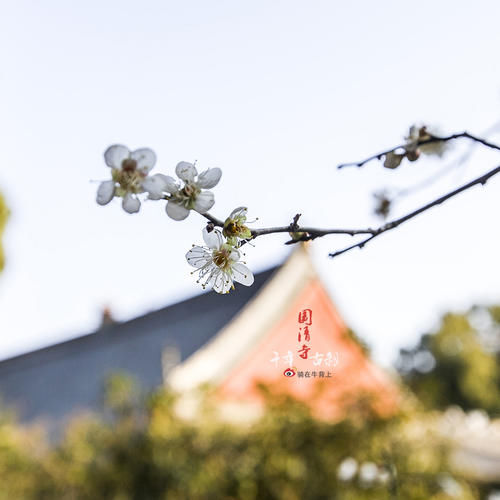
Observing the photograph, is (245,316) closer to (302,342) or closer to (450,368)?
Answer: (302,342)

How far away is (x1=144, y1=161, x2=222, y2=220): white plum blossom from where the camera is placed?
0.62m

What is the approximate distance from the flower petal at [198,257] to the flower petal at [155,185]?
11 centimetres

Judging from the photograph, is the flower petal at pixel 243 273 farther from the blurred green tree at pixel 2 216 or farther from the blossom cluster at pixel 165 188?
the blurred green tree at pixel 2 216

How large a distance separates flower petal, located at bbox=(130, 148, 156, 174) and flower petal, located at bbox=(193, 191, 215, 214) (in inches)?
2.1

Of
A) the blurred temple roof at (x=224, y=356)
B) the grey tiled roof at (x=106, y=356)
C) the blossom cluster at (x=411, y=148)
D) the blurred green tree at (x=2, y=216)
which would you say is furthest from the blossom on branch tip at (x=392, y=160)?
the grey tiled roof at (x=106, y=356)

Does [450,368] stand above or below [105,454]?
above

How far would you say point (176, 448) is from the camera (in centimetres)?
335

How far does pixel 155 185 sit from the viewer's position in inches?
24.5

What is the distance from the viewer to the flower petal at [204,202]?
2.09 feet

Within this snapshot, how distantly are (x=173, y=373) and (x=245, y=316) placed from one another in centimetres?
146

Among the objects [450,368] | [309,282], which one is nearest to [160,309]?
[309,282]

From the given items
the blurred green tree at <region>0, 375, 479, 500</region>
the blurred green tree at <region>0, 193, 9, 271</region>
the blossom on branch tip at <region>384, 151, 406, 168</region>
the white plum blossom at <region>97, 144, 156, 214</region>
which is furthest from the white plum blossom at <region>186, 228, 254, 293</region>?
the blurred green tree at <region>0, 193, 9, 271</region>

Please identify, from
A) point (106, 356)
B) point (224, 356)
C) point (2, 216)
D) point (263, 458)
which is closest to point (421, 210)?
point (263, 458)

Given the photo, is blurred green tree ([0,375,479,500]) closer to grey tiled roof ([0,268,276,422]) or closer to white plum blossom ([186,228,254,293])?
white plum blossom ([186,228,254,293])
